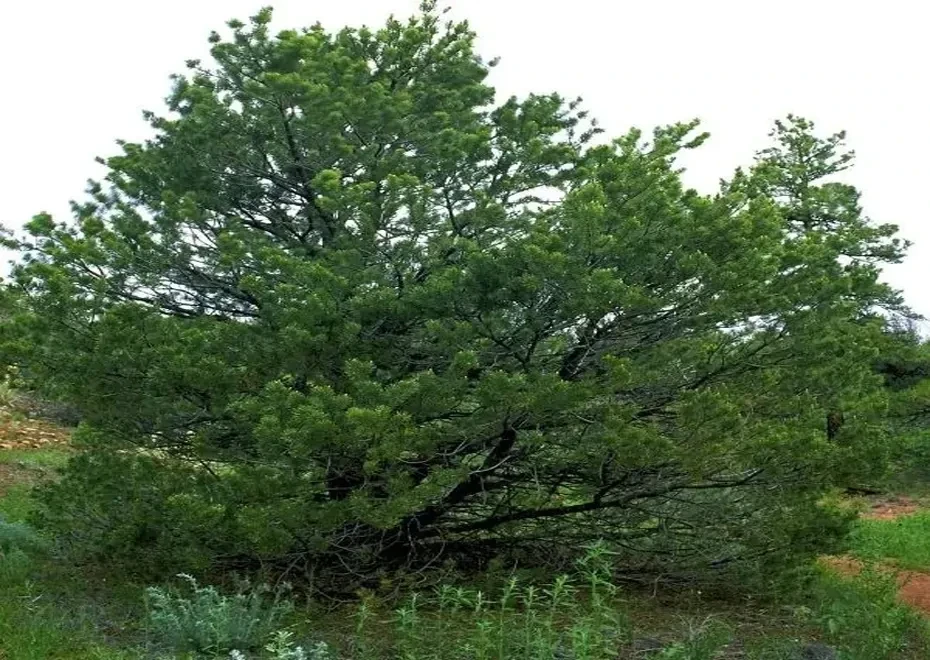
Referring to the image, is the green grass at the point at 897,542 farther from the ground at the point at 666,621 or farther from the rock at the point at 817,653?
the rock at the point at 817,653

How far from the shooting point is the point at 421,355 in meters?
6.21

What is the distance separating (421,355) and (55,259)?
2.38 metres

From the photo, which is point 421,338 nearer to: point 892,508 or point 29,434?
point 29,434

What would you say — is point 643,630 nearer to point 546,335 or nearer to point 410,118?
point 546,335

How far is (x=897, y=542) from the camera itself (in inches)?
470

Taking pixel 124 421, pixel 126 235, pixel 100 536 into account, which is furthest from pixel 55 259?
pixel 100 536

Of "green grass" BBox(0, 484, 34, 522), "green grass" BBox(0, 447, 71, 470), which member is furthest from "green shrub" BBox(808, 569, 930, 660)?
"green grass" BBox(0, 447, 71, 470)

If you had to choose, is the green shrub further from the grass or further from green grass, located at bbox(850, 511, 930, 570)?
green grass, located at bbox(850, 511, 930, 570)

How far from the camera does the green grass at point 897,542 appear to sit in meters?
10.8

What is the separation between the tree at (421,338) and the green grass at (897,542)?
14.5 feet

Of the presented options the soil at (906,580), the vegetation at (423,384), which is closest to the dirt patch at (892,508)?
the soil at (906,580)

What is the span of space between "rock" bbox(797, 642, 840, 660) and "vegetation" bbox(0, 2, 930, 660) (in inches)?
1.8

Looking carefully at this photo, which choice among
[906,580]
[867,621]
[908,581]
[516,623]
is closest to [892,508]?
[908,581]

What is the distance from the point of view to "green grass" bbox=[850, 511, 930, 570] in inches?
425
